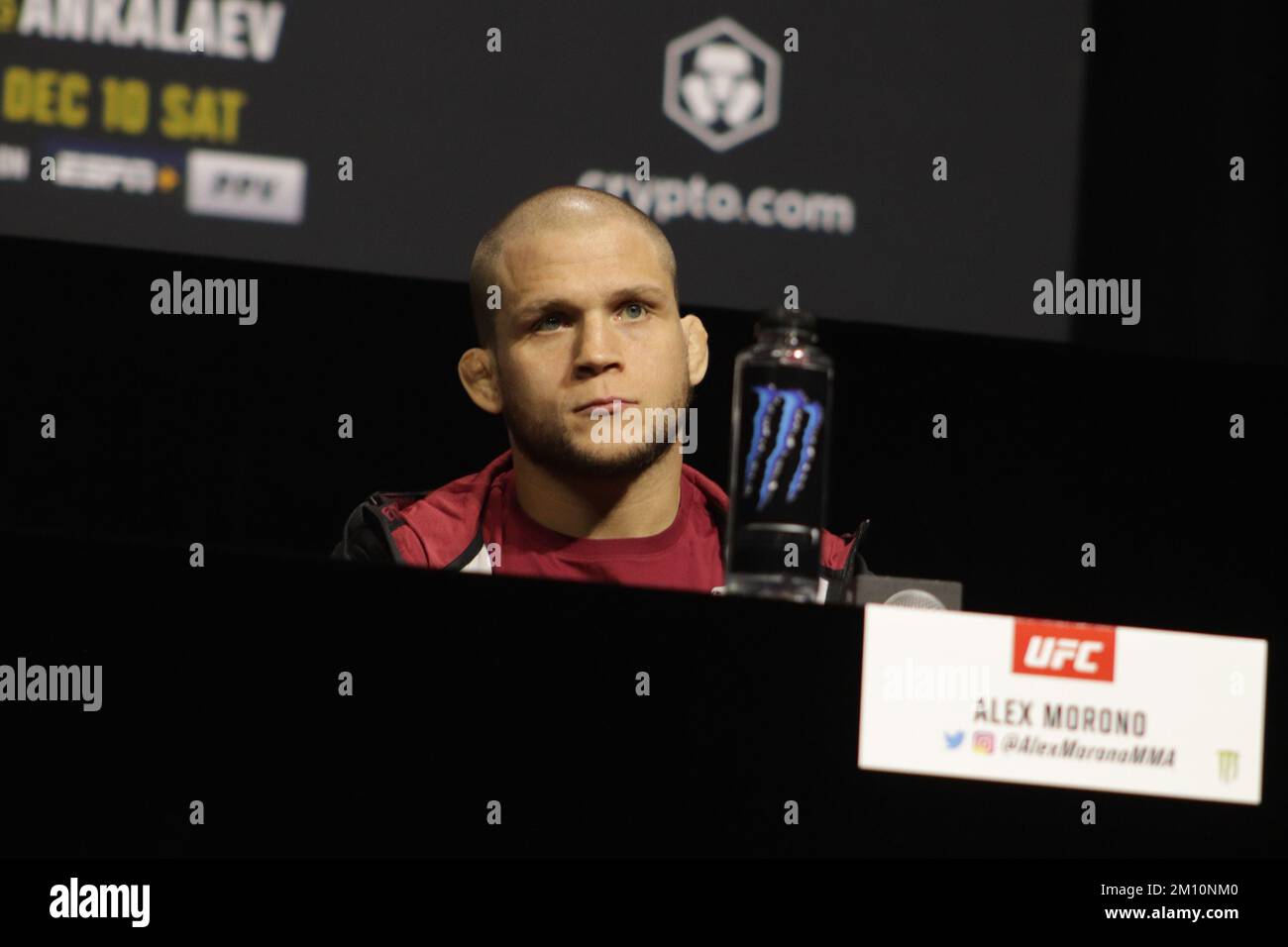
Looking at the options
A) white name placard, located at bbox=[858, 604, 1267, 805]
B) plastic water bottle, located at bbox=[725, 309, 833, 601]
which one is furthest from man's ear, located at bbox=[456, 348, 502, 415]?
white name placard, located at bbox=[858, 604, 1267, 805]

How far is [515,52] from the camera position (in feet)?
10.1

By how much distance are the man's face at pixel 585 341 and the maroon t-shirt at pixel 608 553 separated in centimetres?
12

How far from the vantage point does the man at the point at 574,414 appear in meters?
2.30

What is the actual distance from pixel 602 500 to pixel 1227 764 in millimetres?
962

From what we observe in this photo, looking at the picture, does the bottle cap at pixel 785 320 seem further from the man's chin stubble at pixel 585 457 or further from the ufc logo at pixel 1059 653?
the ufc logo at pixel 1059 653

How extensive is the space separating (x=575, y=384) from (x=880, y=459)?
1101 mm

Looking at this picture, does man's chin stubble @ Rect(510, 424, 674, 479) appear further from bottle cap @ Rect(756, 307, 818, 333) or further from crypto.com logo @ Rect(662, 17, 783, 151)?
crypto.com logo @ Rect(662, 17, 783, 151)

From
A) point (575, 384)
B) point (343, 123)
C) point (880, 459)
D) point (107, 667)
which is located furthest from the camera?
point (880, 459)

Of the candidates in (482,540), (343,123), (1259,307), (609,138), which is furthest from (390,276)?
(1259,307)

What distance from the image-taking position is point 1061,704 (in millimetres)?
1704

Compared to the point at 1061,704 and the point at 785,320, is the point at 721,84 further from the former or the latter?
the point at 1061,704

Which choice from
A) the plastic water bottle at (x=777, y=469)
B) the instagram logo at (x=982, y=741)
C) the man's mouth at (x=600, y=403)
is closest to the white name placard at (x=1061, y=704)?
the instagram logo at (x=982, y=741)

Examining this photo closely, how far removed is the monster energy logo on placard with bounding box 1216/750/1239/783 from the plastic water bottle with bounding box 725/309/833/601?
0.47m
